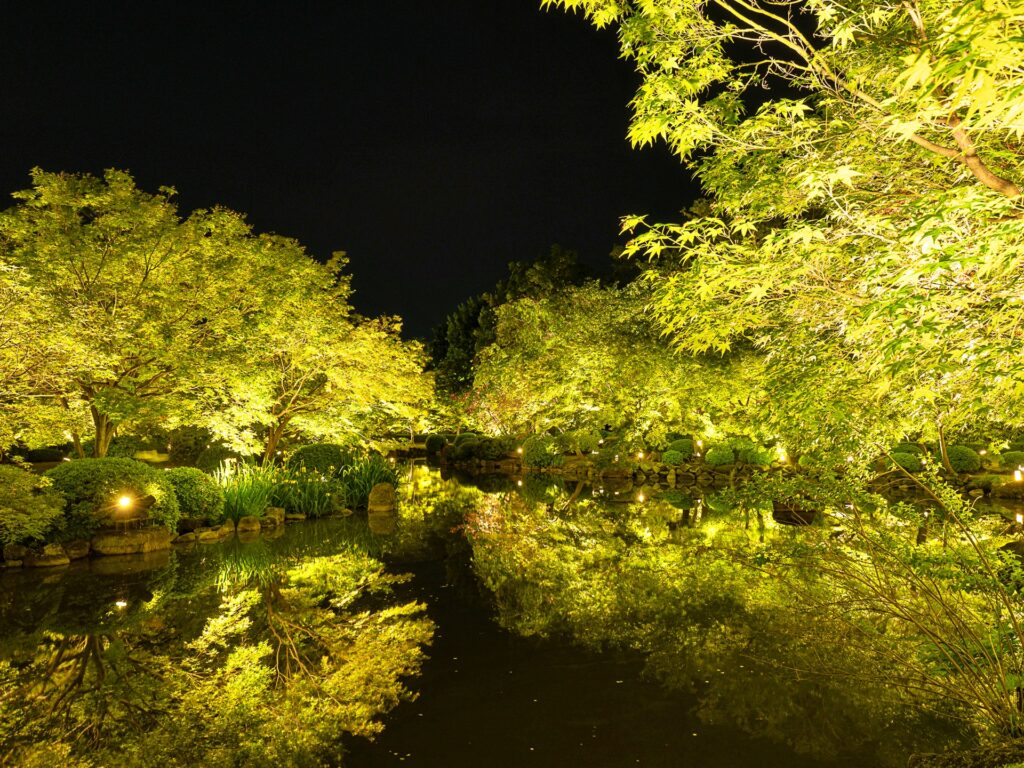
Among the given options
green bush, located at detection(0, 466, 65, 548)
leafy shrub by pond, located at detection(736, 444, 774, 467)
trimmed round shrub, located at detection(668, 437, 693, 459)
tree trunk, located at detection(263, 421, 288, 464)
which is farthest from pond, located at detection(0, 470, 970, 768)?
trimmed round shrub, located at detection(668, 437, 693, 459)

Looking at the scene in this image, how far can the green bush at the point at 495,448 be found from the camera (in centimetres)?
2619

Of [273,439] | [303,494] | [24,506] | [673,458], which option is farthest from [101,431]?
[673,458]

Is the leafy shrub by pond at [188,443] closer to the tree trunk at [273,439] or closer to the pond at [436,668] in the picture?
the tree trunk at [273,439]

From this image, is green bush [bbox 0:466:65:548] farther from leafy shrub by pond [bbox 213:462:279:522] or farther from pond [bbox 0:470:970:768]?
leafy shrub by pond [bbox 213:462:279:522]

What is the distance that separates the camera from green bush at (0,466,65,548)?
293 inches

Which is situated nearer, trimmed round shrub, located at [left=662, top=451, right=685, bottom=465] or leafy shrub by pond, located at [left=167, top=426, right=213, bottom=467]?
leafy shrub by pond, located at [left=167, top=426, right=213, bottom=467]

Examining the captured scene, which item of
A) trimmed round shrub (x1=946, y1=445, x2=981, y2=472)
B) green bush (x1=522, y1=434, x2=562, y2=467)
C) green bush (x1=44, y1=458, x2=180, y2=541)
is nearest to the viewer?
green bush (x1=44, y1=458, x2=180, y2=541)

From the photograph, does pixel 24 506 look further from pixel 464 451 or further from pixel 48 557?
pixel 464 451

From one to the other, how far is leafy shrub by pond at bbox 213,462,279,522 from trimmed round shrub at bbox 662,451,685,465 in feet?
44.2

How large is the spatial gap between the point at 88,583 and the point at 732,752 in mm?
7733

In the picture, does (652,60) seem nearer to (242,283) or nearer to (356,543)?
(356,543)

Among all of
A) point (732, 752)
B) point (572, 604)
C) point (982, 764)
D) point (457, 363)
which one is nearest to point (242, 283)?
point (572, 604)

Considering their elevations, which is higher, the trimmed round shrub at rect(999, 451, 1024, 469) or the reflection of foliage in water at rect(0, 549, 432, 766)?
the trimmed round shrub at rect(999, 451, 1024, 469)

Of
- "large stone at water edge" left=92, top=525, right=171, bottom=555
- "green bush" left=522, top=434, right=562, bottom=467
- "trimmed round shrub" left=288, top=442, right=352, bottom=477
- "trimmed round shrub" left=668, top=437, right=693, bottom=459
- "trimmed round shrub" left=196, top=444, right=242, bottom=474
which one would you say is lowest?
"large stone at water edge" left=92, top=525, right=171, bottom=555
